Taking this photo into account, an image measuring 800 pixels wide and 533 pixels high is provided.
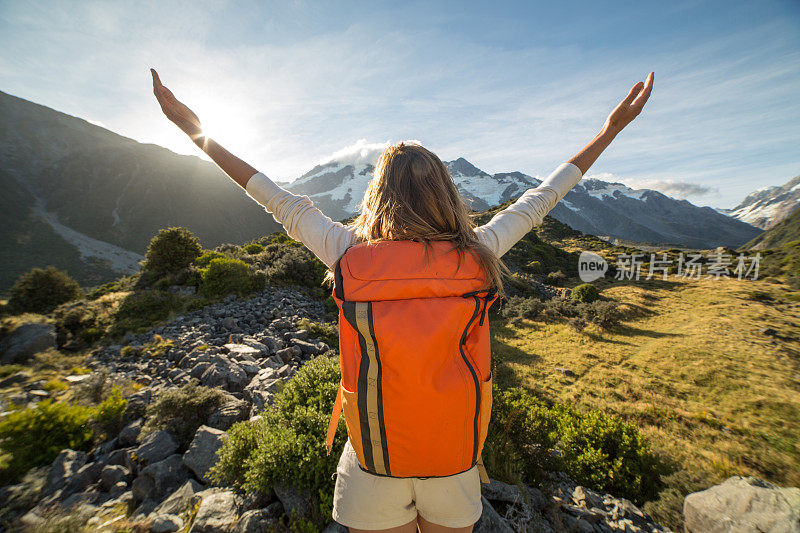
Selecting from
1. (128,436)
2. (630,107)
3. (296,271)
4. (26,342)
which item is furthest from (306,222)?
(296,271)

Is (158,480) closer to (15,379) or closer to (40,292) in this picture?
(15,379)

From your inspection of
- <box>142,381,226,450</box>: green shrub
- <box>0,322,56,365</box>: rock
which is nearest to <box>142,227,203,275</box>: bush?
<box>0,322,56,365</box>: rock

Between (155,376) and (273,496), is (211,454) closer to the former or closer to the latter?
(273,496)

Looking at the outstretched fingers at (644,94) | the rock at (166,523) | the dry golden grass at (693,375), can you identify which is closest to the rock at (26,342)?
the rock at (166,523)

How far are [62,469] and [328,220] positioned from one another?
4900mm

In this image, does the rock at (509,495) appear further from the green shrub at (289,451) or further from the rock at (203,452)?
the rock at (203,452)

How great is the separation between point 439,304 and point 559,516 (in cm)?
384

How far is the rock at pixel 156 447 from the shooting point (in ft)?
11.9

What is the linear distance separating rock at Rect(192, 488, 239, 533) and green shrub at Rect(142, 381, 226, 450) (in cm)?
164

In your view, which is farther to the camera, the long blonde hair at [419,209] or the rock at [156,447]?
the rock at [156,447]

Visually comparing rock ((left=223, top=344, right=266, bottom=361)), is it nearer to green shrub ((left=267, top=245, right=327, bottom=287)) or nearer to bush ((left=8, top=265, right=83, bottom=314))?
green shrub ((left=267, top=245, right=327, bottom=287))

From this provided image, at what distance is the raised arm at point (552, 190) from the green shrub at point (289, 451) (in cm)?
265

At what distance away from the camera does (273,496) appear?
116 inches

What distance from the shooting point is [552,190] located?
5.85 ft
